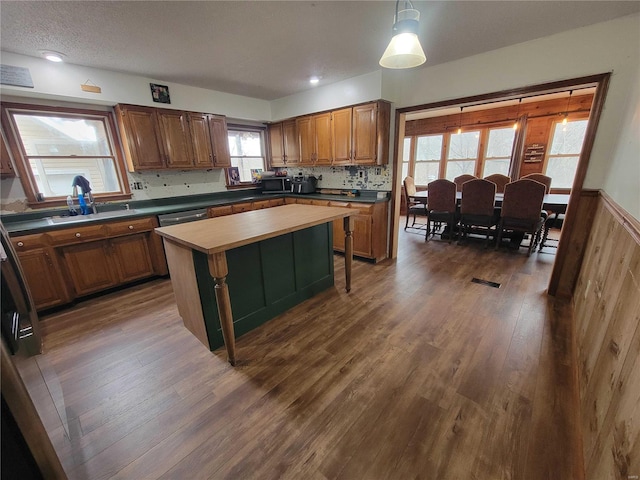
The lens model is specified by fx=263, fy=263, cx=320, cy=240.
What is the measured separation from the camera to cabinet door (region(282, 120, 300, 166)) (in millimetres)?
4520

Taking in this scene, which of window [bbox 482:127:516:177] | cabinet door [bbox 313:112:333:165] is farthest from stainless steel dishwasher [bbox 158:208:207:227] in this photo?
window [bbox 482:127:516:177]

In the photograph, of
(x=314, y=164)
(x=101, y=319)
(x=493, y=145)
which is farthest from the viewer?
(x=493, y=145)

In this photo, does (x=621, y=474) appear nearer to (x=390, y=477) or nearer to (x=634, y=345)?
(x=634, y=345)

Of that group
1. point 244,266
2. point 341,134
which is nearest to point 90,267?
point 244,266

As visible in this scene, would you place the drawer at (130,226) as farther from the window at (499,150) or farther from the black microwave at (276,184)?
the window at (499,150)

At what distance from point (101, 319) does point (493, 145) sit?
7.47m

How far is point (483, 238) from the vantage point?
469 cm

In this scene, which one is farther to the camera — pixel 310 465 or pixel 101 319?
pixel 101 319

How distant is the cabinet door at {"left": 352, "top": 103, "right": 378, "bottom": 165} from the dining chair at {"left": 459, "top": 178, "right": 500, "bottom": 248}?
1671mm

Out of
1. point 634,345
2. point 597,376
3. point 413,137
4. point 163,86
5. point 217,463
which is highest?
point 163,86

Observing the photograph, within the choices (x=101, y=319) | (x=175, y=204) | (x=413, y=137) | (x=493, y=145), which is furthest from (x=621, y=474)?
(x=413, y=137)

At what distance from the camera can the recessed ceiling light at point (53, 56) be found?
2.48 meters

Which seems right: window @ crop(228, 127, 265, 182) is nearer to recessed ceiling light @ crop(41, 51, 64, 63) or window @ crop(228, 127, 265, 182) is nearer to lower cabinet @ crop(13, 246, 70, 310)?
recessed ceiling light @ crop(41, 51, 64, 63)

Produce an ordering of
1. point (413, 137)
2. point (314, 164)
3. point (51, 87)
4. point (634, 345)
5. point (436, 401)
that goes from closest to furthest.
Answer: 1. point (634, 345)
2. point (436, 401)
3. point (51, 87)
4. point (314, 164)
5. point (413, 137)
